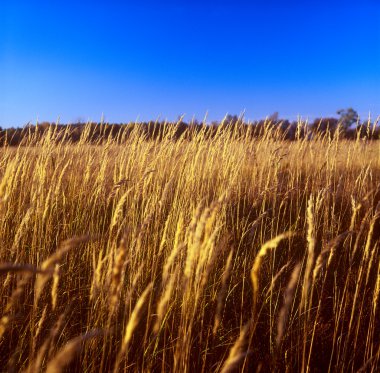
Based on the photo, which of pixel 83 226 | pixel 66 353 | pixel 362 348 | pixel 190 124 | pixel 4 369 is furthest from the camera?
pixel 190 124

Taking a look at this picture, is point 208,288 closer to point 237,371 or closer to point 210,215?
point 237,371

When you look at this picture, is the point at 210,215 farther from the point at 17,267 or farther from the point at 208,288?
the point at 208,288

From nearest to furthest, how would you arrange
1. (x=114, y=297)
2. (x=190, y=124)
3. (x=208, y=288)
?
(x=114, y=297)
(x=208, y=288)
(x=190, y=124)

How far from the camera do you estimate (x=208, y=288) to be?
2074 mm

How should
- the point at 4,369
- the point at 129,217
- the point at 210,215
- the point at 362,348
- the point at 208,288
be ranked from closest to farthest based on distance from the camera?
the point at 210,215, the point at 4,369, the point at 362,348, the point at 208,288, the point at 129,217

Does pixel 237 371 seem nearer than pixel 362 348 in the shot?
Yes

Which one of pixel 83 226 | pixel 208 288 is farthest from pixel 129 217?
pixel 208 288

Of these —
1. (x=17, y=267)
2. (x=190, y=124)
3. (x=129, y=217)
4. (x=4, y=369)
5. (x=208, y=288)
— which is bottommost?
(x=4, y=369)

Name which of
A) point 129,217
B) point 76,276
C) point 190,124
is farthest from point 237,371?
point 190,124

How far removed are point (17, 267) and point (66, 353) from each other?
17 centimetres

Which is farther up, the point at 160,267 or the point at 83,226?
the point at 83,226

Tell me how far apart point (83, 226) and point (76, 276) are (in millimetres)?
563

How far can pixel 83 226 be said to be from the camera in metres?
2.60

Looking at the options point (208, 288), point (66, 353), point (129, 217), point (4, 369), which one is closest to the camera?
point (66, 353)
